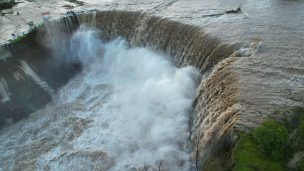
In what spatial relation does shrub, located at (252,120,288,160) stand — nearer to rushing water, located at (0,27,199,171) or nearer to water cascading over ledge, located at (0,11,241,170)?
water cascading over ledge, located at (0,11,241,170)

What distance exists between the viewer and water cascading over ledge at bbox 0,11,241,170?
12.0 meters

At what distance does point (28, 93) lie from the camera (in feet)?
63.6

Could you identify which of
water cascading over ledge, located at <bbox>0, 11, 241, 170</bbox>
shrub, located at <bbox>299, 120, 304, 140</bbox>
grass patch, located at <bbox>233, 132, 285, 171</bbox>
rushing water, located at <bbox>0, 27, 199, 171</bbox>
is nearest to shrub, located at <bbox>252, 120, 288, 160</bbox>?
grass patch, located at <bbox>233, 132, 285, 171</bbox>

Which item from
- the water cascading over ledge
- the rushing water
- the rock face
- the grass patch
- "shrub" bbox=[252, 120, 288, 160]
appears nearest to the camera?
the grass patch

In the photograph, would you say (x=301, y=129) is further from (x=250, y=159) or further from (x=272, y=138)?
(x=250, y=159)

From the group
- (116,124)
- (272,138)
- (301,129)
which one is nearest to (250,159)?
(272,138)

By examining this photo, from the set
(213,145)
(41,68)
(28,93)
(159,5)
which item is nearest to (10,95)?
(28,93)

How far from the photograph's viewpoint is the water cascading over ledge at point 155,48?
474 inches

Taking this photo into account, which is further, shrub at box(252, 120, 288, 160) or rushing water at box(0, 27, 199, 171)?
rushing water at box(0, 27, 199, 171)

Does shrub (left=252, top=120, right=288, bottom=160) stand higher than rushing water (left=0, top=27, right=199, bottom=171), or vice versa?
shrub (left=252, top=120, right=288, bottom=160)

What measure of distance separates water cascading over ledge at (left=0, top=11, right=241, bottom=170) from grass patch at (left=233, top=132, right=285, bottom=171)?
27.8 inches

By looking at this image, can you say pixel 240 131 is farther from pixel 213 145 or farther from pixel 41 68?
pixel 41 68

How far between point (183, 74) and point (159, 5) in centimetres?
811

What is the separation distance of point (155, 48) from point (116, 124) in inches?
235
